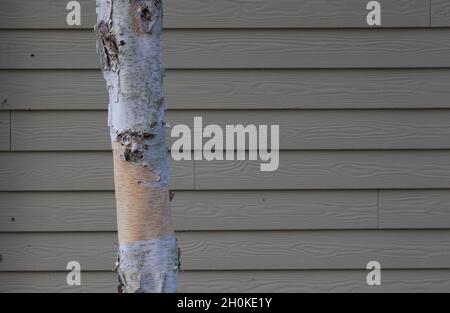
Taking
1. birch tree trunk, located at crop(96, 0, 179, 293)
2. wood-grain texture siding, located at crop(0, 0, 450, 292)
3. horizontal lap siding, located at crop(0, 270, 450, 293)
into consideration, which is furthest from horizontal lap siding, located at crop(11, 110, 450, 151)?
birch tree trunk, located at crop(96, 0, 179, 293)

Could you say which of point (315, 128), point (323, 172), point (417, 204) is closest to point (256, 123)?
point (315, 128)

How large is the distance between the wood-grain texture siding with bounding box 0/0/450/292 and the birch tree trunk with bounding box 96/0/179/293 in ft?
5.59

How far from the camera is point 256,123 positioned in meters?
3.73

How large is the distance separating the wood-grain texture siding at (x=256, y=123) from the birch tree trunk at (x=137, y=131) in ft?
5.59

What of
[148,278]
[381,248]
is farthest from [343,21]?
[148,278]

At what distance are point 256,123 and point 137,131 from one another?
1783 mm

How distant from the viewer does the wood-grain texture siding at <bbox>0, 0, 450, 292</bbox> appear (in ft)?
12.2

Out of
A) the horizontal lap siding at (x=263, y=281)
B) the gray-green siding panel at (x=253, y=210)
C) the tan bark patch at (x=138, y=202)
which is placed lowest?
the horizontal lap siding at (x=263, y=281)

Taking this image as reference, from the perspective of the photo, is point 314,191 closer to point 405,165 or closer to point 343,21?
point 405,165

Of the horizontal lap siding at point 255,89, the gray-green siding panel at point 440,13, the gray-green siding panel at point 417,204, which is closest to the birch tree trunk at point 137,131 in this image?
the horizontal lap siding at point 255,89

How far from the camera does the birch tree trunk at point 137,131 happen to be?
1996 millimetres

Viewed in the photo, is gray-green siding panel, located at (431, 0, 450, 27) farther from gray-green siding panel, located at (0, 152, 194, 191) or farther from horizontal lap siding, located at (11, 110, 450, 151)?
gray-green siding panel, located at (0, 152, 194, 191)

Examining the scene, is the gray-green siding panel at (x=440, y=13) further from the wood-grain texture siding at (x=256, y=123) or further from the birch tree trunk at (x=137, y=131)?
the birch tree trunk at (x=137, y=131)

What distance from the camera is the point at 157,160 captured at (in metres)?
2.03
